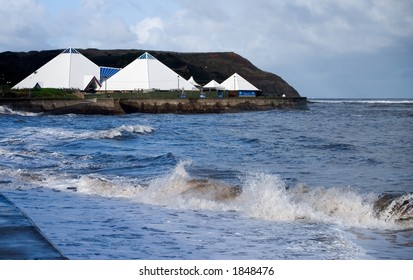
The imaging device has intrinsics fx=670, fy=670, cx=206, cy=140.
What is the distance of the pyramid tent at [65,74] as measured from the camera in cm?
5600

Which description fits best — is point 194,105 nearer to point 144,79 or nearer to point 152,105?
point 152,105

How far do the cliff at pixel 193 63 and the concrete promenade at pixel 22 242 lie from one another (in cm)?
7430

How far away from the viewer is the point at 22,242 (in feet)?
16.3

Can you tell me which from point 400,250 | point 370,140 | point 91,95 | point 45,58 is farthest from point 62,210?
point 45,58

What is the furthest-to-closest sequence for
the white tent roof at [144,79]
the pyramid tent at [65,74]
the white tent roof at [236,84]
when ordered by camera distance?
1. the white tent roof at [236,84]
2. the pyramid tent at [65,74]
3. the white tent roof at [144,79]

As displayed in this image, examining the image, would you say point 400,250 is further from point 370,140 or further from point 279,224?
point 370,140

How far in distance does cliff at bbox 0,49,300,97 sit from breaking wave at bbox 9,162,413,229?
70.2 metres

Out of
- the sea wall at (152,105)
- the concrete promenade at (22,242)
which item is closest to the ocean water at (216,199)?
the concrete promenade at (22,242)

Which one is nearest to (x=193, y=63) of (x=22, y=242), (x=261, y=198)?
(x=261, y=198)

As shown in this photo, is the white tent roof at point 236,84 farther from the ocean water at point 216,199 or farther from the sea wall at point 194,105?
the ocean water at point 216,199

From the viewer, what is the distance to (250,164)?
43.4 feet

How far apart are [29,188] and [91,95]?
39061 mm

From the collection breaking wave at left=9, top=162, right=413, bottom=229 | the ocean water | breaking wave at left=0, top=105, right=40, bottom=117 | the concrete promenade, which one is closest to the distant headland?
breaking wave at left=0, top=105, right=40, bottom=117

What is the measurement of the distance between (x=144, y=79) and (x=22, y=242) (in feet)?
162
